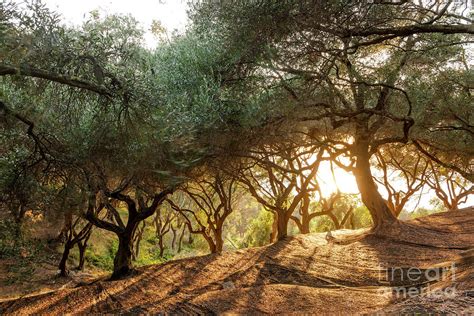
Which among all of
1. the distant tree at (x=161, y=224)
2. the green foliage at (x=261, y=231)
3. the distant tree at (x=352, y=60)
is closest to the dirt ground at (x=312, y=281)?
the distant tree at (x=352, y=60)

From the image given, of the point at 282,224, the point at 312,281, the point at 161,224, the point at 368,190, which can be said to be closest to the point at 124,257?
the point at 282,224

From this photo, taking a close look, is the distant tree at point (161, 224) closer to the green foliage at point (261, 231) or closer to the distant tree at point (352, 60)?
the green foliage at point (261, 231)

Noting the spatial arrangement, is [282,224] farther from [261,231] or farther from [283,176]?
[261,231]

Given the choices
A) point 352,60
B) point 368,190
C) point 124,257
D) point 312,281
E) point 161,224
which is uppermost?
point 352,60

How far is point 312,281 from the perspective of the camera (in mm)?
8820

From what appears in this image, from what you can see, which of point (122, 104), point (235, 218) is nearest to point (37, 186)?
point (122, 104)

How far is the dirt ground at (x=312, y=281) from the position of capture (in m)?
6.60

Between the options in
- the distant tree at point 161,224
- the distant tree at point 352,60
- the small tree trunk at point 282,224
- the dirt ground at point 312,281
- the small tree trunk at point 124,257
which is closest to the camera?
the distant tree at point 352,60

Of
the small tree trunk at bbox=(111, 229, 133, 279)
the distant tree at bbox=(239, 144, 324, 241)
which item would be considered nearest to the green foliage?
the distant tree at bbox=(239, 144, 324, 241)

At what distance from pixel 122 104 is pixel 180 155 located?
3569 mm

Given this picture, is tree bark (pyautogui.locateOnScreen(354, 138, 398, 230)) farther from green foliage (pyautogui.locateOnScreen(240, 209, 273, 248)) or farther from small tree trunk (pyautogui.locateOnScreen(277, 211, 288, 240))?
green foliage (pyautogui.locateOnScreen(240, 209, 273, 248))

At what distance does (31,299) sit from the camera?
10141 millimetres

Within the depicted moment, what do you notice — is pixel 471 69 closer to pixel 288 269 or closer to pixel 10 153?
pixel 288 269

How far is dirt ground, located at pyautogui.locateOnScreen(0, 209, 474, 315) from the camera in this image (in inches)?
260
